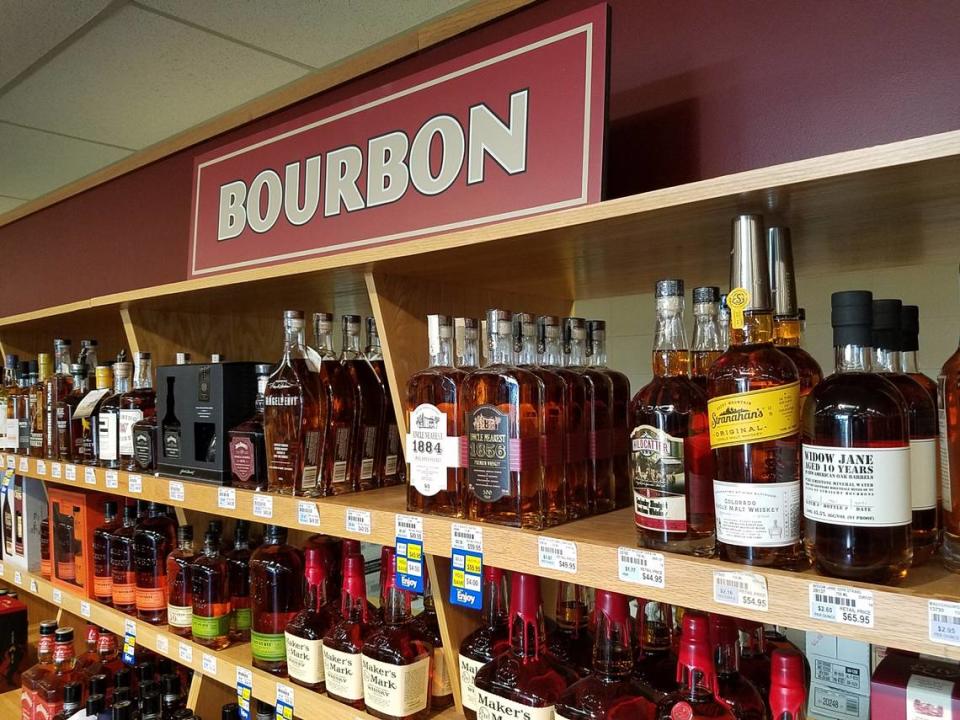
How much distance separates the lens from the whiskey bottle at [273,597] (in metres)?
1.56

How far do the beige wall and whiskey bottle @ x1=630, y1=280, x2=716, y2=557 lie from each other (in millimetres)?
546

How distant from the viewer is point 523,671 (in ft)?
3.73

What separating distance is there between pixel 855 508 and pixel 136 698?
203 centimetres

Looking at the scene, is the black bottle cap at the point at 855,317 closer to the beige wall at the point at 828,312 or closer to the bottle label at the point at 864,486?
the bottle label at the point at 864,486

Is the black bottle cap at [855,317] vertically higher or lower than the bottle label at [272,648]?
higher

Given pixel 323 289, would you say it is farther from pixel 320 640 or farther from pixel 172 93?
pixel 172 93

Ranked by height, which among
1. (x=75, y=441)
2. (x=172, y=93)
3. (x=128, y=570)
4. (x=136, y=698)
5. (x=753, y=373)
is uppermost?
(x=172, y=93)

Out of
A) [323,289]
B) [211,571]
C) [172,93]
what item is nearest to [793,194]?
[323,289]

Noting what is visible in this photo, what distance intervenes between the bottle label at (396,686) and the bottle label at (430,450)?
0.33 m

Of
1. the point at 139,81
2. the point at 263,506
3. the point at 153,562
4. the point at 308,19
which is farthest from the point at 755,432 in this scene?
the point at 139,81

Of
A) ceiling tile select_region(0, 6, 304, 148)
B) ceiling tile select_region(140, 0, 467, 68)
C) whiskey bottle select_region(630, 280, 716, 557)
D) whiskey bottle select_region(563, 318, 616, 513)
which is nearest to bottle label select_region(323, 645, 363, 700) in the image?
whiskey bottle select_region(563, 318, 616, 513)

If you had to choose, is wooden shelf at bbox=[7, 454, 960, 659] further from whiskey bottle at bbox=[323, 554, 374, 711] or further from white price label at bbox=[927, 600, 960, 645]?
whiskey bottle at bbox=[323, 554, 374, 711]

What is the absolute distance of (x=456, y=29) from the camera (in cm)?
184

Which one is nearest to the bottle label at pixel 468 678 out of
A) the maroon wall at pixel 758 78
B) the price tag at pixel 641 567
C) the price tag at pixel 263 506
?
the price tag at pixel 641 567
